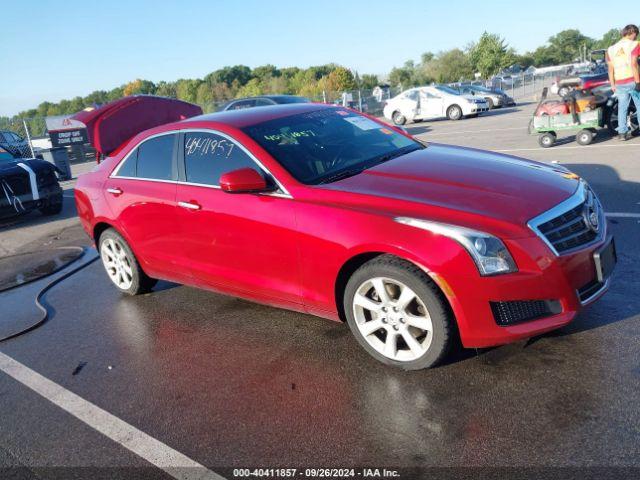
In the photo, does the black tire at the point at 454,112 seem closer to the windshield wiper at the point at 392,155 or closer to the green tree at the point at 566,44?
the windshield wiper at the point at 392,155

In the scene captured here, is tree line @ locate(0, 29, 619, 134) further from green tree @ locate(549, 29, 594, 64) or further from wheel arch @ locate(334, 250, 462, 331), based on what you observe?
wheel arch @ locate(334, 250, 462, 331)

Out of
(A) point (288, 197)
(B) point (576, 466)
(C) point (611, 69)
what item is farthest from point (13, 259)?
(C) point (611, 69)

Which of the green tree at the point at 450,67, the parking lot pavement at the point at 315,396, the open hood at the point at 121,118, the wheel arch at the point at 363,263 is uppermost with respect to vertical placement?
the green tree at the point at 450,67

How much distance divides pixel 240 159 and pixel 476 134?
12995 millimetres

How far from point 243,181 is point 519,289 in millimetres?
1925

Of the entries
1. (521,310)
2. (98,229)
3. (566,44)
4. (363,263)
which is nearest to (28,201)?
(98,229)

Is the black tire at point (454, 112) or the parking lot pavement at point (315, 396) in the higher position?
the black tire at point (454, 112)

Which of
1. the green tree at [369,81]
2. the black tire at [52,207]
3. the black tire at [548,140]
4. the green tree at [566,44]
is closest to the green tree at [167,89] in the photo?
the green tree at [369,81]

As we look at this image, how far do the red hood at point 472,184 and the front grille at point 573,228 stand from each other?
0.10m

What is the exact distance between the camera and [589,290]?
333 cm

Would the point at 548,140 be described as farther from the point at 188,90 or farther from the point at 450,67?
the point at 188,90

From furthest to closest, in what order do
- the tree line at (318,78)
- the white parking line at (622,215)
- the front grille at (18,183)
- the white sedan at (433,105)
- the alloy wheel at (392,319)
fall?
1. the tree line at (318,78)
2. the white sedan at (433,105)
3. the front grille at (18,183)
4. the white parking line at (622,215)
5. the alloy wheel at (392,319)

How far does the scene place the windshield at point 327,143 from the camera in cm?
411

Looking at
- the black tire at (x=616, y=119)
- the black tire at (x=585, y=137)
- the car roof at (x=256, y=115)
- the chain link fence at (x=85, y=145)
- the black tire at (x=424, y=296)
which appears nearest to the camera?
the black tire at (x=424, y=296)
